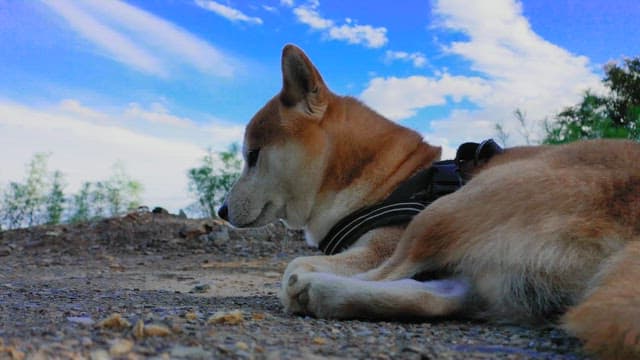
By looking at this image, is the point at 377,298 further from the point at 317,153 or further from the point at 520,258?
the point at 317,153

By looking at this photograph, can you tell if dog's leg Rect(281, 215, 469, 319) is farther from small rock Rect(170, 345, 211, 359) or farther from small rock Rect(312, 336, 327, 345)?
small rock Rect(170, 345, 211, 359)

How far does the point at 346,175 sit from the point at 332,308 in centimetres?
158

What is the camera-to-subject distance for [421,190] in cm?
355

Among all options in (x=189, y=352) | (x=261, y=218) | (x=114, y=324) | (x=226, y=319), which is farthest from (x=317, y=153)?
(x=189, y=352)

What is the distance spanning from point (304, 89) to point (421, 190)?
41.6 inches

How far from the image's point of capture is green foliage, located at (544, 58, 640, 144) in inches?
286

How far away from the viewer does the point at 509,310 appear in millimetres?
2420

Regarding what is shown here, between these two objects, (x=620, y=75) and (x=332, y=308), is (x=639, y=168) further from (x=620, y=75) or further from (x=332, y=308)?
(x=620, y=75)

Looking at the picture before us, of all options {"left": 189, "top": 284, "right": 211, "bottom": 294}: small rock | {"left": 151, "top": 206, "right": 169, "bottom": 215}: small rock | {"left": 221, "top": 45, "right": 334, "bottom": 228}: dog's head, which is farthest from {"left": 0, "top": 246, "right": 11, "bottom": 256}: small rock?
{"left": 221, "top": 45, "right": 334, "bottom": 228}: dog's head

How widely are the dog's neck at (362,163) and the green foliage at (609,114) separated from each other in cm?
357

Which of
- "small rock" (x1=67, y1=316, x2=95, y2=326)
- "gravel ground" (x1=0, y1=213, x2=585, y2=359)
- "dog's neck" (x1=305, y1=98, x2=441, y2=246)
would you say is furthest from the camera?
"dog's neck" (x1=305, y1=98, x2=441, y2=246)

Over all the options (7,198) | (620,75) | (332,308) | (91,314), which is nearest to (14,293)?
(91,314)

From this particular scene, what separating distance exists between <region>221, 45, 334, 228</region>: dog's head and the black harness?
48 cm

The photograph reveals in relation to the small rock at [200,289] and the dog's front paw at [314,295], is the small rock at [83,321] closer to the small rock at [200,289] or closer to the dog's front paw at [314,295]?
the dog's front paw at [314,295]
